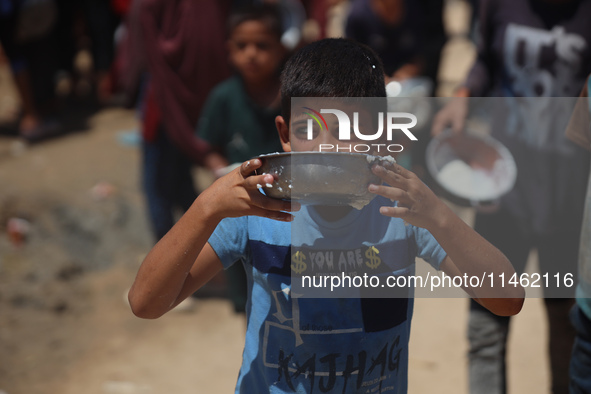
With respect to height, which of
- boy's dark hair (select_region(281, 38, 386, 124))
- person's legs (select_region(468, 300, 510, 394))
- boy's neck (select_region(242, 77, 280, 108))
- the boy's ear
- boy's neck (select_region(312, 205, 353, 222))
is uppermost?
boy's dark hair (select_region(281, 38, 386, 124))

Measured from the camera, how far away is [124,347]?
3545mm

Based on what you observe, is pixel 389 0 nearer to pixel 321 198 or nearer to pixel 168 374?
pixel 168 374

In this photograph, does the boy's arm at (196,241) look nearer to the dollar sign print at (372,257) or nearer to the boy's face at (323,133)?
the boy's face at (323,133)

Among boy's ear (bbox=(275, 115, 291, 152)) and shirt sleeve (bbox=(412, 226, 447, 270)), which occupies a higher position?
boy's ear (bbox=(275, 115, 291, 152))

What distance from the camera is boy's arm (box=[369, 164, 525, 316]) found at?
1.19 metres

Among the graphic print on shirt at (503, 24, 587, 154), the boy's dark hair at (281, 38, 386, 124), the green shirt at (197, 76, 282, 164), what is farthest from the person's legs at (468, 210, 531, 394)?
the boy's dark hair at (281, 38, 386, 124)

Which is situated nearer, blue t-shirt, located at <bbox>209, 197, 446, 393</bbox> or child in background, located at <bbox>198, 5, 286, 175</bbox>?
blue t-shirt, located at <bbox>209, 197, 446, 393</bbox>

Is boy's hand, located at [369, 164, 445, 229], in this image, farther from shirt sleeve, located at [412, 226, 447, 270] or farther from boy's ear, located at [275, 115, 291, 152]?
boy's ear, located at [275, 115, 291, 152]

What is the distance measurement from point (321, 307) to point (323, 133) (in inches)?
15.3

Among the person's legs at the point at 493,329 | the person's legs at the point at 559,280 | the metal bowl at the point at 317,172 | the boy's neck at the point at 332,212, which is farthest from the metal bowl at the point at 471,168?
the metal bowl at the point at 317,172

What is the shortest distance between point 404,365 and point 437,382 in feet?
5.91

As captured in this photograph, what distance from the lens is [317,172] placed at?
3.87ft

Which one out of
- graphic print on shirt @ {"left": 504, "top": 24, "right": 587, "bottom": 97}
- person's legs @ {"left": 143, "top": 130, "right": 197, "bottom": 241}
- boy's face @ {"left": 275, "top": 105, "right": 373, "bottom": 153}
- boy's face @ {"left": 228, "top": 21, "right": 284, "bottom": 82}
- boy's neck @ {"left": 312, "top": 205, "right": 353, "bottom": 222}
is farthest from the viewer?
person's legs @ {"left": 143, "top": 130, "right": 197, "bottom": 241}

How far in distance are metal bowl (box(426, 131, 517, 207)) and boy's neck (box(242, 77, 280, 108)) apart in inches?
33.2
